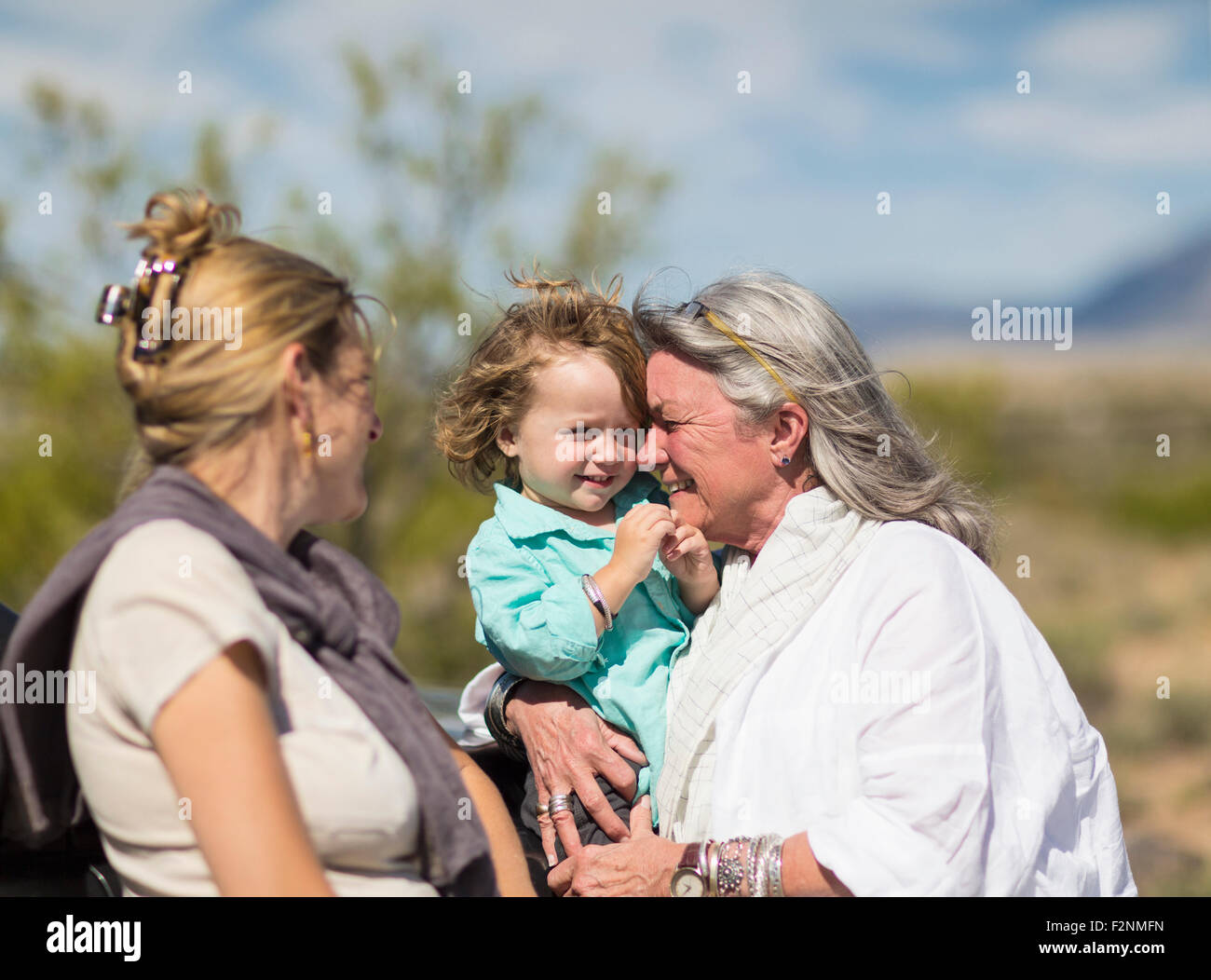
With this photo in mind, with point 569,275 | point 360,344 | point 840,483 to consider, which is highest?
point 569,275

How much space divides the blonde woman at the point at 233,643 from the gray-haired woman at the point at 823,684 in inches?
28.1

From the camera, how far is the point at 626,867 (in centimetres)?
240

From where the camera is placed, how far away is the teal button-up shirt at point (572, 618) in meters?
2.54

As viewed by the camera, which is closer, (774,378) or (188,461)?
(188,461)

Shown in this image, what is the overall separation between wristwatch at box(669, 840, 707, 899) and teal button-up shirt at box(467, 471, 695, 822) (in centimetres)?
37

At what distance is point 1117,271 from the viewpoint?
2970 inches

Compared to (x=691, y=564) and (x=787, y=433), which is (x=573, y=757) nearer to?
(x=691, y=564)

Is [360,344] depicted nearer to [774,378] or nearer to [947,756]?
[774,378]

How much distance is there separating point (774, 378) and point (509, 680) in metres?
1.06

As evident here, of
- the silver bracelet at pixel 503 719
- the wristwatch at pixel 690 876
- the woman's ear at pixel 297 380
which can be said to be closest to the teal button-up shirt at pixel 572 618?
the silver bracelet at pixel 503 719

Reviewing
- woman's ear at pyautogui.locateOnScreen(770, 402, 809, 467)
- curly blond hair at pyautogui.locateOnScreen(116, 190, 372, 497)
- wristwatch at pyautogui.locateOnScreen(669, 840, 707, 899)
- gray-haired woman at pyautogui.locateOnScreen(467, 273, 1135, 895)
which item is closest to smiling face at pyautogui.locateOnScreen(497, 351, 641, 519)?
gray-haired woman at pyautogui.locateOnScreen(467, 273, 1135, 895)

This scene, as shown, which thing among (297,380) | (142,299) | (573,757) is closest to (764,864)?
(573,757)

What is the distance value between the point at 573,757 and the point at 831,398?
105cm

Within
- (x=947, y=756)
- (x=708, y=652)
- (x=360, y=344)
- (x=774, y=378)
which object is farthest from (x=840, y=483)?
(x=360, y=344)
